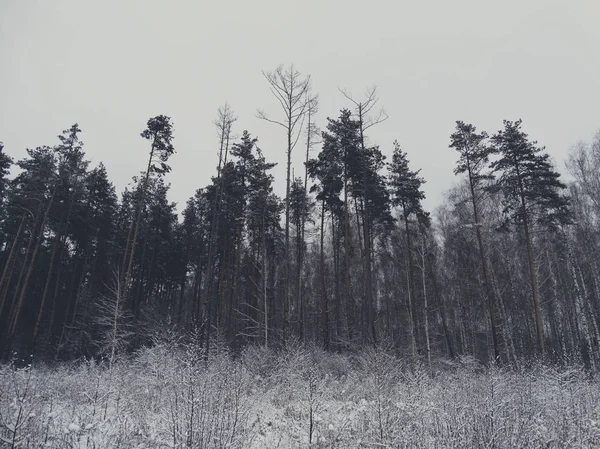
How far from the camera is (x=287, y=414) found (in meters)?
7.95

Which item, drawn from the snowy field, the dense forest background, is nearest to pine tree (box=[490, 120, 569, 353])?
the dense forest background

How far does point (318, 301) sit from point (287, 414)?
29.3 m

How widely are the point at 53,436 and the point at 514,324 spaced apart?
28.3 m

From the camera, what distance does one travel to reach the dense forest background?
19.2 metres

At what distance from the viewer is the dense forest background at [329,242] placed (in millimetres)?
19234

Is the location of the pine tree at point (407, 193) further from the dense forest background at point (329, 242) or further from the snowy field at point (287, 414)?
the snowy field at point (287, 414)

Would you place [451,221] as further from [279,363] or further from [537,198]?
[279,363]

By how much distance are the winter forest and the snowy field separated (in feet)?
0.21

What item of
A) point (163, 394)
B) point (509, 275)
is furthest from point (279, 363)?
point (509, 275)

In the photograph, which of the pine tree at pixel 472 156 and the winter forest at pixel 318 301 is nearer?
the winter forest at pixel 318 301

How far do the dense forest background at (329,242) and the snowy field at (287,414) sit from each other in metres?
6.54

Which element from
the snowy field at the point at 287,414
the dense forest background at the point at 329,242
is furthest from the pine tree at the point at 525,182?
the snowy field at the point at 287,414

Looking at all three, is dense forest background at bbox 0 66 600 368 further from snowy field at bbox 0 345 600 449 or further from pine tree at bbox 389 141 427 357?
snowy field at bbox 0 345 600 449

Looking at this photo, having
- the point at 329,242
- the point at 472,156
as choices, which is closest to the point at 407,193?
the point at 472,156
